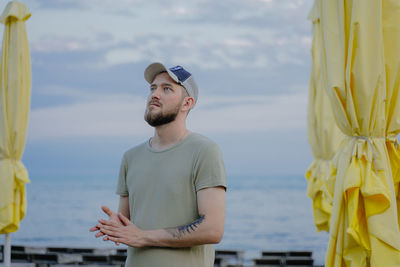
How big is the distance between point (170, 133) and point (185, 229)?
41 cm

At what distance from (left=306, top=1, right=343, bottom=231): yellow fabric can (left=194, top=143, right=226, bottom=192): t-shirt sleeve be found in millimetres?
3052

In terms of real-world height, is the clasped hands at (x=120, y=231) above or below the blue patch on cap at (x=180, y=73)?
below

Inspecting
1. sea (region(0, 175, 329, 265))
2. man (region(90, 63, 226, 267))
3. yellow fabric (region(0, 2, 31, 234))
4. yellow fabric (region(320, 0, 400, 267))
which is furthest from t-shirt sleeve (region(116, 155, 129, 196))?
sea (region(0, 175, 329, 265))

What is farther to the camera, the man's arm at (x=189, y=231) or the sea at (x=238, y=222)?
the sea at (x=238, y=222)

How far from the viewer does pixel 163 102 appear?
2064mm

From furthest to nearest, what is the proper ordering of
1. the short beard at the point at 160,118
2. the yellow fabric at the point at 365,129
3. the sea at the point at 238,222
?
the sea at the point at 238,222 → the yellow fabric at the point at 365,129 → the short beard at the point at 160,118

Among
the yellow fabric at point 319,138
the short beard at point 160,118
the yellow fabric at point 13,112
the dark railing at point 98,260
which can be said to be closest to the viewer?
the short beard at point 160,118

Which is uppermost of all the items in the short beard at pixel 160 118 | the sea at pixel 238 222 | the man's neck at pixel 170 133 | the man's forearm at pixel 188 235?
the sea at pixel 238 222

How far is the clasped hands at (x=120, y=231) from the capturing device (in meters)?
1.90

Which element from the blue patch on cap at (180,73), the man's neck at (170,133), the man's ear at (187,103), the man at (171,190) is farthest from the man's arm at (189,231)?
the blue patch on cap at (180,73)

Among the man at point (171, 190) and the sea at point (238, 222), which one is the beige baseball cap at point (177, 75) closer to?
the man at point (171, 190)

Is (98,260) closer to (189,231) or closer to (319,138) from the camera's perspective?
(319,138)

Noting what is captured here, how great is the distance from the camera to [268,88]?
4241 centimetres

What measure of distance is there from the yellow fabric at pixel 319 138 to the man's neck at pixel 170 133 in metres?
3.02
